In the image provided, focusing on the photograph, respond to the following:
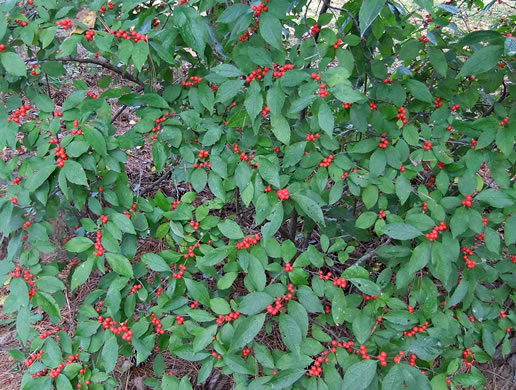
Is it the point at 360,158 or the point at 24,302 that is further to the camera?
the point at 360,158

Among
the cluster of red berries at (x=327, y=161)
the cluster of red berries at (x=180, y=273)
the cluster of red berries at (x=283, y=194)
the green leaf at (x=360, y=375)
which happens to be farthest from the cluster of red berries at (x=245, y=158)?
the green leaf at (x=360, y=375)

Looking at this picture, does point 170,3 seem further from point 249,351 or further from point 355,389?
point 355,389

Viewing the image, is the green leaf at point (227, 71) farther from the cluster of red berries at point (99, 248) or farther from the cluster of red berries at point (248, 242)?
the cluster of red berries at point (99, 248)

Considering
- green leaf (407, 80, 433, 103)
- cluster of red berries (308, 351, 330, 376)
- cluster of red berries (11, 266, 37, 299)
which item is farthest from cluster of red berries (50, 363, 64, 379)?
green leaf (407, 80, 433, 103)

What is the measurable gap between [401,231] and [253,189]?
0.53 meters

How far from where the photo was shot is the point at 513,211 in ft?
5.01

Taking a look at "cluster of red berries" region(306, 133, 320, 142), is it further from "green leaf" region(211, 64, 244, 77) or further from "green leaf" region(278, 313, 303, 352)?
"green leaf" region(278, 313, 303, 352)

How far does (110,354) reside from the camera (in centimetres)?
157

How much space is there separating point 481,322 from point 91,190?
1633 millimetres

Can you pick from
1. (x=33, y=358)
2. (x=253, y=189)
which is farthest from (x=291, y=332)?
(x=33, y=358)

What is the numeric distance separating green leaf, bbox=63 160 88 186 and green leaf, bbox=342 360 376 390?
1087mm

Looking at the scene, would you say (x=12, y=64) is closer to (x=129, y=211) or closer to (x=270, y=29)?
(x=129, y=211)

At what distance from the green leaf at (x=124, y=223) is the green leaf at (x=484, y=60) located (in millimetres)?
1194

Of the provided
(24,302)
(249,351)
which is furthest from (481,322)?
(24,302)
